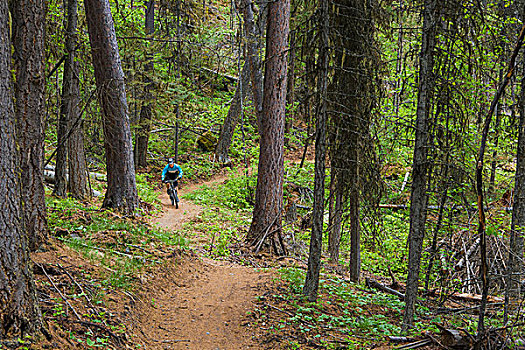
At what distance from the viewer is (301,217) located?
625 inches

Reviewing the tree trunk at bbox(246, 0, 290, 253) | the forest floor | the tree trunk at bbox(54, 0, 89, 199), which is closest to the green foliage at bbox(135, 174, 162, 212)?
the tree trunk at bbox(54, 0, 89, 199)

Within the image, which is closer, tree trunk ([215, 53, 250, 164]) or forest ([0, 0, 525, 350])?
forest ([0, 0, 525, 350])

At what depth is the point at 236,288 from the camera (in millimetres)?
8188

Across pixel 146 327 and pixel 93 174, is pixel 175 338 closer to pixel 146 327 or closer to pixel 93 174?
pixel 146 327

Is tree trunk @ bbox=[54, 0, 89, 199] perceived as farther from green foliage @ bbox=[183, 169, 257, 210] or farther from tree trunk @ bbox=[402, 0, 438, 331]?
tree trunk @ bbox=[402, 0, 438, 331]

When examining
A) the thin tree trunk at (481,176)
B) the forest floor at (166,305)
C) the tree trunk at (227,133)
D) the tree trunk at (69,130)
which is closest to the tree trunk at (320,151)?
the forest floor at (166,305)

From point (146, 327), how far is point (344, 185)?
191 inches

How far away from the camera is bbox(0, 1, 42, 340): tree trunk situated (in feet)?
11.8

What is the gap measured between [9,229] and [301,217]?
42.3 ft

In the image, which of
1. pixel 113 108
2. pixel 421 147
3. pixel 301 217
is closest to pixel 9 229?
pixel 421 147

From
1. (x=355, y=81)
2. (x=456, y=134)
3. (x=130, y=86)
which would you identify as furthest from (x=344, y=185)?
(x=130, y=86)

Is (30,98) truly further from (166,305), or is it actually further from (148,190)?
(148,190)

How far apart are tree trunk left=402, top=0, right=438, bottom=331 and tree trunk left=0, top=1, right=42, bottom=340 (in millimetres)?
4601

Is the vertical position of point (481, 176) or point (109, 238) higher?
point (481, 176)
